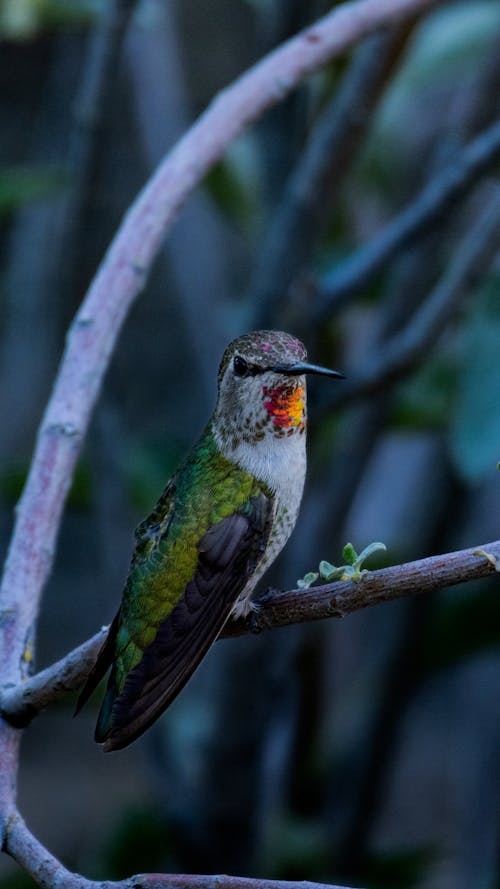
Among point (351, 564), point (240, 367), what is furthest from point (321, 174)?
point (351, 564)

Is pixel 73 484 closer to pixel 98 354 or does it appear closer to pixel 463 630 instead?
pixel 463 630

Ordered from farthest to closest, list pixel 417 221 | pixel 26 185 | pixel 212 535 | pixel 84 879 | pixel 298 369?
pixel 26 185, pixel 417 221, pixel 212 535, pixel 298 369, pixel 84 879

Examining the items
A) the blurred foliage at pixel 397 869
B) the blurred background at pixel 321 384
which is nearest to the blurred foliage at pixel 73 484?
the blurred background at pixel 321 384

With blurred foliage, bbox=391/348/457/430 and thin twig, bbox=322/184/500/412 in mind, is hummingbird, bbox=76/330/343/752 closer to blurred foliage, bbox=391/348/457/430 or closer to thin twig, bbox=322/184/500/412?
thin twig, bbox=322/184/500/412

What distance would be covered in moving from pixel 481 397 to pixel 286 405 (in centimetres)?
93

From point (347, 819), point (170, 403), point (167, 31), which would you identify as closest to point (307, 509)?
point (347, 819)

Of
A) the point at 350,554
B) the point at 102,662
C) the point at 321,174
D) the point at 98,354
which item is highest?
the point at 321,174

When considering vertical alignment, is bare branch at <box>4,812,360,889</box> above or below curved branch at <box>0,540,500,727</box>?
below

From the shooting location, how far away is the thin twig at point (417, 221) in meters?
2.28

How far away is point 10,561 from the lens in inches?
56.3

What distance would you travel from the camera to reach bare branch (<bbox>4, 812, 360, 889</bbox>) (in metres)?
0.99

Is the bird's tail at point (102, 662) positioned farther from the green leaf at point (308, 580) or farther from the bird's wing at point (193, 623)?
the green leaf at point (308, 580)

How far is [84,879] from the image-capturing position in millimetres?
1051

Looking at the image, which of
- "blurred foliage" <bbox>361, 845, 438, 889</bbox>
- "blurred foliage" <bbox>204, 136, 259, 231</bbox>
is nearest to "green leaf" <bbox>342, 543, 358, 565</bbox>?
"blurred foliage" <bbox>204, 136, 259, 231</bbox>
